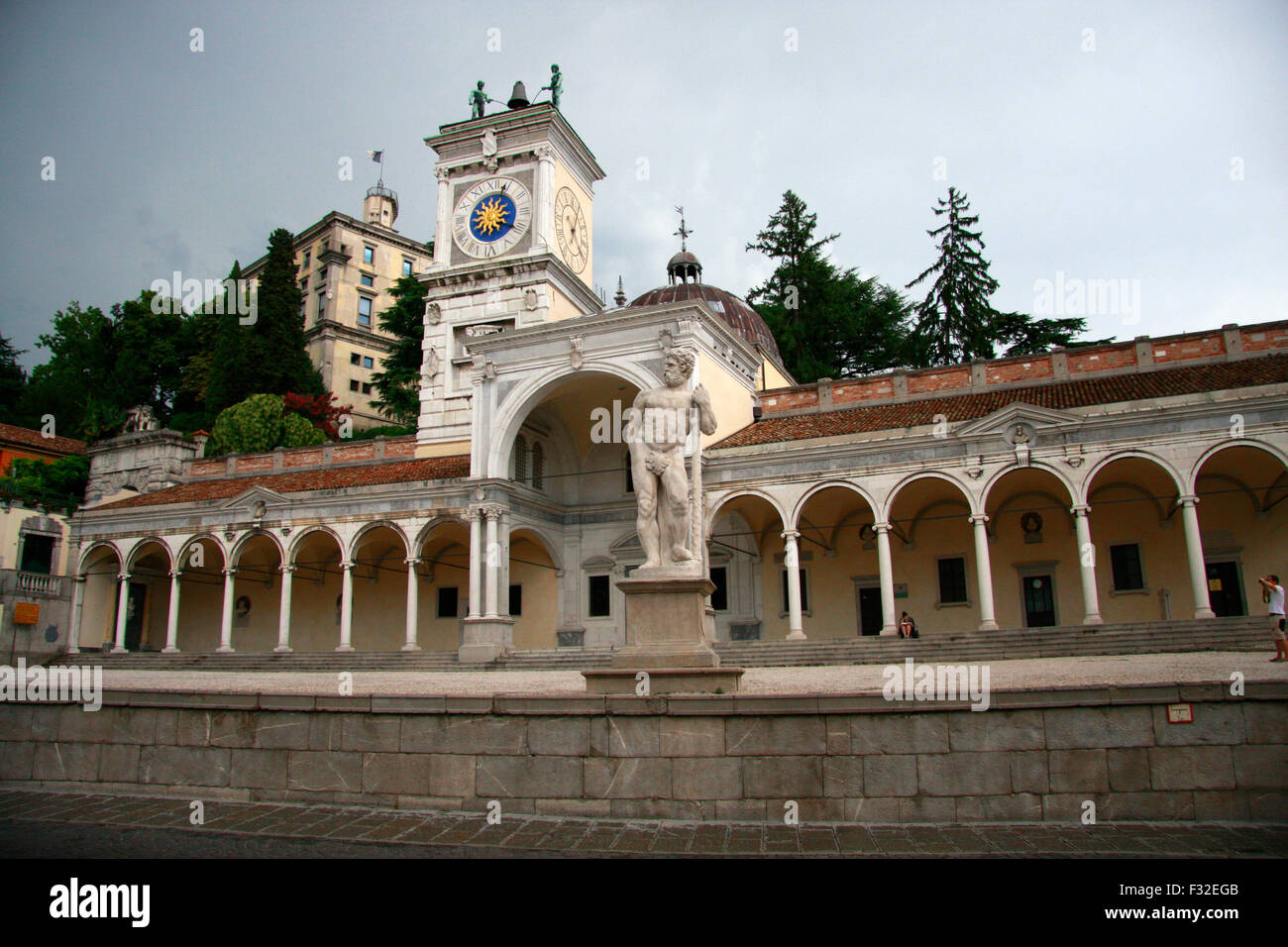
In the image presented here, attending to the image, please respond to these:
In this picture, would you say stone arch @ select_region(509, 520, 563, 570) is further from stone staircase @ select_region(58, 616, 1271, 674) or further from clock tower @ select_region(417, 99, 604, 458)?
clock tower @ select_region(417, 99, 604, 458)

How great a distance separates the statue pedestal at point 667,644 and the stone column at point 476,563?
16.3 meters

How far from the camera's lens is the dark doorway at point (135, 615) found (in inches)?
1256

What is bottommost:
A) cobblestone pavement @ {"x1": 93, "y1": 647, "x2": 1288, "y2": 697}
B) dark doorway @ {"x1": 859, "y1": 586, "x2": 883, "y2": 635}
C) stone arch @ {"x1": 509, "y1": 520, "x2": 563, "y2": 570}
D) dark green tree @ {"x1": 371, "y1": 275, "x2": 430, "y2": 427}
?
cobblestone pavement @ {"x1": 93, "y1": 647, "x2": 1288, "y2": 697}

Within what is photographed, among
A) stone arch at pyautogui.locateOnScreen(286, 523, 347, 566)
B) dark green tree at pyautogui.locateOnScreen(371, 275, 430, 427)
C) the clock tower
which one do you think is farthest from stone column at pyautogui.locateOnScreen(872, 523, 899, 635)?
dark green tree at pyautogui.locateOnScreen(371, 275, 430, 427)

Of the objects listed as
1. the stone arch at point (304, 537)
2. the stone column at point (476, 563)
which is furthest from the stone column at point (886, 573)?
the stone arch at point (304, 537)

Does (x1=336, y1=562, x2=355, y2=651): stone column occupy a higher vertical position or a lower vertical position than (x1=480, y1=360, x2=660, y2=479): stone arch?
lower

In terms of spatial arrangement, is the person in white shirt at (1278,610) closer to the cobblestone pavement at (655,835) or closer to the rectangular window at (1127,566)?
the cobblestone pavement at (655,835)

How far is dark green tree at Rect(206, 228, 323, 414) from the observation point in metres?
42.8

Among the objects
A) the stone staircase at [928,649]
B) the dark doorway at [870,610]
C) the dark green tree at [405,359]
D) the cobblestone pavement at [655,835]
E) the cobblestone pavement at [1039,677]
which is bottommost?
the cobblestone pavement at [655,835]

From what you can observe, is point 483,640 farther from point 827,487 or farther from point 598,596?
point 827,487

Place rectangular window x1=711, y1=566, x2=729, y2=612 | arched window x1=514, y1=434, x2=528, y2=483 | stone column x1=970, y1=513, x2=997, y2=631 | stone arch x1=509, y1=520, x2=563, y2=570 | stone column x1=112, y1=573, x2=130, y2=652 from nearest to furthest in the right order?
stone column x1=970, y1=513, x2=997, y2=631 < rectangular window x1=711, y1=566, x2=729, y2=612 < stone arch x1=509, y1=520, x2=563, y2=570 < arched window x1=514, y1=434, x2=528, y2=483 < stone column x1=112, y1=573, x2=130, y2=652

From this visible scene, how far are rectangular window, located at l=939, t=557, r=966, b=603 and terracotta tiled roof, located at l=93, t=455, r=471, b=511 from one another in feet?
46.2

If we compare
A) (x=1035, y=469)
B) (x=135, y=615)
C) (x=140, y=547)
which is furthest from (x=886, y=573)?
(x=135, y=615)
